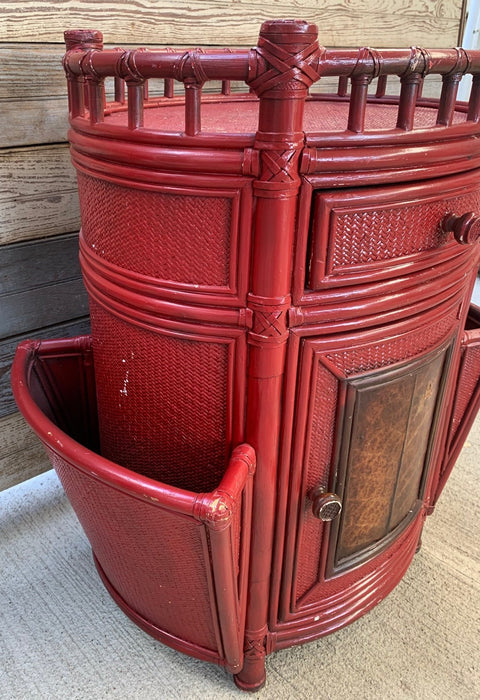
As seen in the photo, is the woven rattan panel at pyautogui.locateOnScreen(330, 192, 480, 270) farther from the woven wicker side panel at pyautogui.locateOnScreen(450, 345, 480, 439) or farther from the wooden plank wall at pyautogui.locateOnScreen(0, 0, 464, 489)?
the wooden plank wall at pyautogui.locateOnScreen(0, 0, 464, 489)

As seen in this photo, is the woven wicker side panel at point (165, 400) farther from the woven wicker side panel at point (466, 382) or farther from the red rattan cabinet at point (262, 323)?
the woven wicker side panel at point (466, 382)

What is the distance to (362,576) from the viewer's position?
1474 millimetres

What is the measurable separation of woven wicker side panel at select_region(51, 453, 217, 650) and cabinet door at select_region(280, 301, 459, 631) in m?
0.22

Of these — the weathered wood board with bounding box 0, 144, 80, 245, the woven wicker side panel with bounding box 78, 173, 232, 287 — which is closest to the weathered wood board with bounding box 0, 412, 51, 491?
the weathered wood board with bounding box 0, 144, 80, 245

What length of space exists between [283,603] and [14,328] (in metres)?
1.06

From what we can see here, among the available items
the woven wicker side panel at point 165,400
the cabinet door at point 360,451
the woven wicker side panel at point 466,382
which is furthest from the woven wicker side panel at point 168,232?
the woven wicker side panel at point 466,382

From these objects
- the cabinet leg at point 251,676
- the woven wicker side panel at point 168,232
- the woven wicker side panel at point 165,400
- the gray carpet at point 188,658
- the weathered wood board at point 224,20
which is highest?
the weathered wood board at point 224,20

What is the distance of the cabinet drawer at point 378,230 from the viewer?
39.3 inches

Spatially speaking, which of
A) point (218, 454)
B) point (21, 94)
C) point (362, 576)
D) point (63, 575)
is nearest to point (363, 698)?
point (362, 576)

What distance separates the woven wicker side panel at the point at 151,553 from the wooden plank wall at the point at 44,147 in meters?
0.63

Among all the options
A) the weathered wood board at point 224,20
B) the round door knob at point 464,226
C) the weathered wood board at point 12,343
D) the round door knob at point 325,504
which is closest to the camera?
the round door knob at point 464,226

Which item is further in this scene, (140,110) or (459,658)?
(459,658)

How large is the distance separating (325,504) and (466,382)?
63 cm

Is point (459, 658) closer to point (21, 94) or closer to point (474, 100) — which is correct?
point (474, 100)
